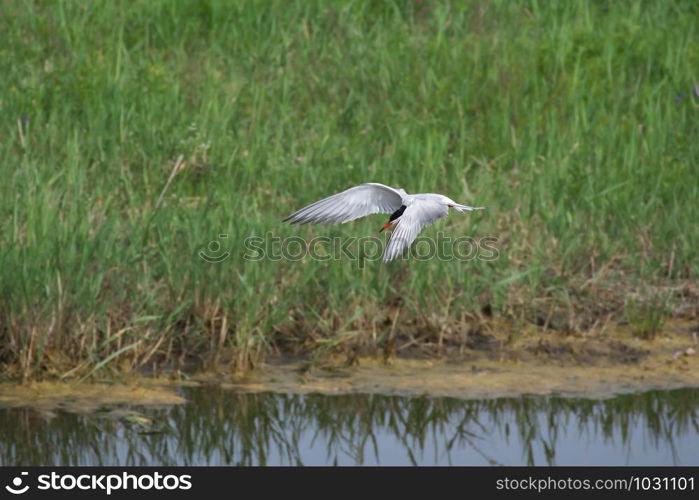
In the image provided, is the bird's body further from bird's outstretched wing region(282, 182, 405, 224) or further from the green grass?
the green grass

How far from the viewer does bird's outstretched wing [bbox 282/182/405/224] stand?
5004 mm

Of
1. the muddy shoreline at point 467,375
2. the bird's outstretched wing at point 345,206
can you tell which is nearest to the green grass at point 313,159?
the muddy shoreline at point 467,375

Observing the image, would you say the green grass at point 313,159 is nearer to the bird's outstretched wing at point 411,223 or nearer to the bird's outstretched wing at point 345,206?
the bird's outstretched wing at point 345,206

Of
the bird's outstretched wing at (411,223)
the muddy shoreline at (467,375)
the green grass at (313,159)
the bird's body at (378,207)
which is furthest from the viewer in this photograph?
the green grass at (313,159)

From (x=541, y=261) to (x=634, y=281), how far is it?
48cm

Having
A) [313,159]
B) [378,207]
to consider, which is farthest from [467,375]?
[313,159]

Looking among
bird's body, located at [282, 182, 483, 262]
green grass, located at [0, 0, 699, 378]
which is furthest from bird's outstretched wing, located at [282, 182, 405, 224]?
green grass, located at [0, 0, 699, 378]

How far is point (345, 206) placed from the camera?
197 inches

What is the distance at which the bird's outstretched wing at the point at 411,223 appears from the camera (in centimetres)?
476

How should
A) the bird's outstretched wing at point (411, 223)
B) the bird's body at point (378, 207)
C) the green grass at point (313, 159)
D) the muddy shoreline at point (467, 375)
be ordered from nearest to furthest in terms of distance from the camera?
the bird's outstretched wing at point (411, 223) → the bird's body at point (378, 207) → the muddy shoreline at point (467, 375) → the green grass at point (313, 159)

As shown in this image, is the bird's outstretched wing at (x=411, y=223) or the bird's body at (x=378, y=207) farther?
the bird's body at (x=378, y=207)

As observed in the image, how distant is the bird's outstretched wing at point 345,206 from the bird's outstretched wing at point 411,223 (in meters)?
0.09

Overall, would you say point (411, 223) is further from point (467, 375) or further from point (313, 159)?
point (313, 159)

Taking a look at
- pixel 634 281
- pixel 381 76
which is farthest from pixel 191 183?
pixel 634 281
